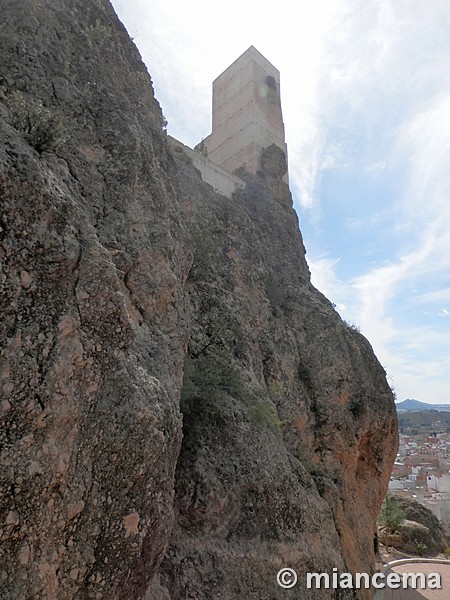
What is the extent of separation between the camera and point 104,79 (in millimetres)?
6121

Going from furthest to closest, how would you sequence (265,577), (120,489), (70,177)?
1. (265,577)
2. (70,177)
3. (120,489)

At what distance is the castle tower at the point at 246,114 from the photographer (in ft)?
48.6

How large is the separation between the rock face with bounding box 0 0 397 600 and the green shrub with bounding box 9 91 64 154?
2cm

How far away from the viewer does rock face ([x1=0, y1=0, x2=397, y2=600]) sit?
3.19m

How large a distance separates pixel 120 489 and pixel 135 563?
0.65 m

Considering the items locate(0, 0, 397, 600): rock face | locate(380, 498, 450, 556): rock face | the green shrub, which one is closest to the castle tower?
locate(0, 0, 397, 600): rock face

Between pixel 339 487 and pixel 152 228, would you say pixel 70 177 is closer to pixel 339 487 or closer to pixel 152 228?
pixel 152 228

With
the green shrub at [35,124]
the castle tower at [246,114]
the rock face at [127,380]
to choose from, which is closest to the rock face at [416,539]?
the rock face at [127,380]

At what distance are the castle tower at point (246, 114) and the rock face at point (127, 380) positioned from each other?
644 cm

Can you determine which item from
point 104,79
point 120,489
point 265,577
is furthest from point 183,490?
point 104,79

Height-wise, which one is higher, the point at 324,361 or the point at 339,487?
the point at 324,361

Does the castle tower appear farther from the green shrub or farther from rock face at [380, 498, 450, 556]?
rock face at [380, 498, 450, 556]

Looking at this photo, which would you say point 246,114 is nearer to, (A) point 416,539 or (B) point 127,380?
(B) point 127,380

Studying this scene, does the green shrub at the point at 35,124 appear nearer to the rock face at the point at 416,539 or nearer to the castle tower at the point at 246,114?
the castle tower at the point at 246,114
